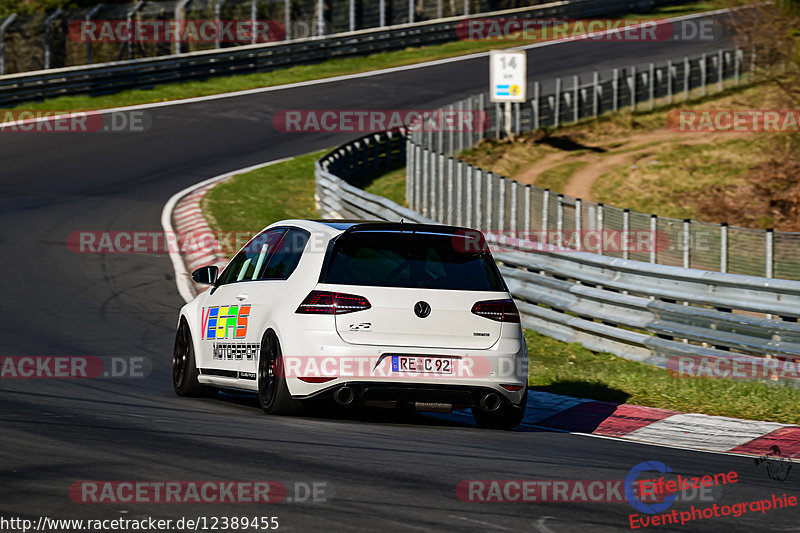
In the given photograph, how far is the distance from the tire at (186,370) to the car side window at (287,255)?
1.25 meters

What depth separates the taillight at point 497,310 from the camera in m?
9.36

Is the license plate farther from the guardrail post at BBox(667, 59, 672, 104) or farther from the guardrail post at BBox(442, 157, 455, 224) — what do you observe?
the guardrail post at BBox(667, 59, 672, 104)

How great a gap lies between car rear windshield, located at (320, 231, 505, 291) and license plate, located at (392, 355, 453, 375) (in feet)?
1.73

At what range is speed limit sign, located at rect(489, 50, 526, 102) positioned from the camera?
3481cm

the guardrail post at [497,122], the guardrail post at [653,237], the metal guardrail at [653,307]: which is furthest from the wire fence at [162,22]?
the guardrail post at [653,237]

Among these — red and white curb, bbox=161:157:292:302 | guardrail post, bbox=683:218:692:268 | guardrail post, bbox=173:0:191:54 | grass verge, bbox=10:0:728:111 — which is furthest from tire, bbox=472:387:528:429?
guardrail post, bbox=173:0:191:54

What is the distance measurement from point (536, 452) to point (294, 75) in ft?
116

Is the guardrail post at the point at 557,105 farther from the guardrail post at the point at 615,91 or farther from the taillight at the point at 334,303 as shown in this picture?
the taillight at the point at 334,303

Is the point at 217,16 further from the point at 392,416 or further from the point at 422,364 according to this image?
the point at 422,364

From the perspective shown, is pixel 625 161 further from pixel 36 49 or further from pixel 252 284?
pixel 252 284

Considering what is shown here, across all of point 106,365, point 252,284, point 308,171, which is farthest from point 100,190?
point 252,284

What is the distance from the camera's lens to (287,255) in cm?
998

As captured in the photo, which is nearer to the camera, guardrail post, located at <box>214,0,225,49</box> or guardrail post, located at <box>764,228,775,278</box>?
guardrail post, located at <box>764,228,775,278</box>

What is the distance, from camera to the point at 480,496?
21.8ft
